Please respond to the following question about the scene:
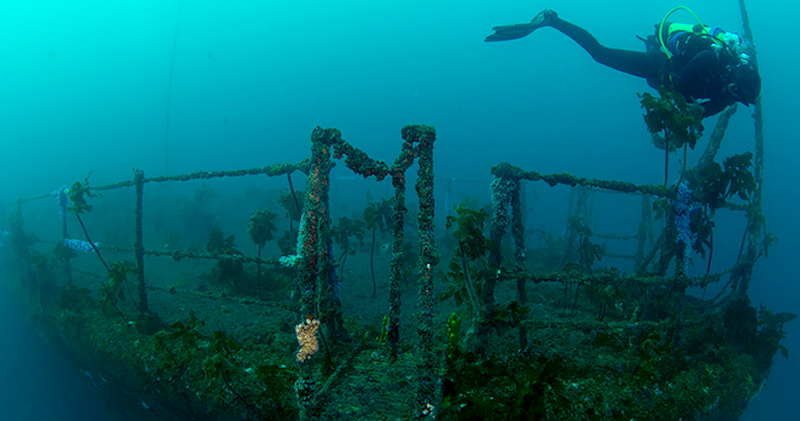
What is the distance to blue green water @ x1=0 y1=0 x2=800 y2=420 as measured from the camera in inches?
4348

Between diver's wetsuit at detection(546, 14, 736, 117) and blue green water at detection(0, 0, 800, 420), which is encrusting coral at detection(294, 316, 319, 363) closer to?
diver's wetsuit at detection(546, 14, 736, 117)

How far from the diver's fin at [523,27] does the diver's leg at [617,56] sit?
0.07m

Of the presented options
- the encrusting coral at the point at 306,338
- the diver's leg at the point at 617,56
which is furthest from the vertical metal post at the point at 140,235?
the diver's leg at the point at 617,56

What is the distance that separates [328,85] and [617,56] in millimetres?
183627

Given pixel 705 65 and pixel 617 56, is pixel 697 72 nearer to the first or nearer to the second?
pixel 705 65

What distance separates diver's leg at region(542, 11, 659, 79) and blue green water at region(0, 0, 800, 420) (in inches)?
4488

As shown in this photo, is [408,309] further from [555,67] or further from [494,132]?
[555,67]

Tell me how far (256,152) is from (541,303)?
168559mm

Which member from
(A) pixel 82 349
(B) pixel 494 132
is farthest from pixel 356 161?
(B) pixel 494 132

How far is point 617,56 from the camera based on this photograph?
7035 millimetres

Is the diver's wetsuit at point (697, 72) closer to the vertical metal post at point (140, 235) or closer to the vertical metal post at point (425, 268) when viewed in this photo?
the vertical metal post at point (425, 268)

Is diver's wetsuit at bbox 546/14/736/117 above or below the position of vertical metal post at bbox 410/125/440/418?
above

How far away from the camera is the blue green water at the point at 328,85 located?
362ft

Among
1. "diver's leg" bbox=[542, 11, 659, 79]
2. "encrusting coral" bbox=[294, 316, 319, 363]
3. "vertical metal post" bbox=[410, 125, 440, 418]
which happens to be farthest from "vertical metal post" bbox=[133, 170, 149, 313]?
"diver's leg" bbox=[542, 11, 659, 79]
